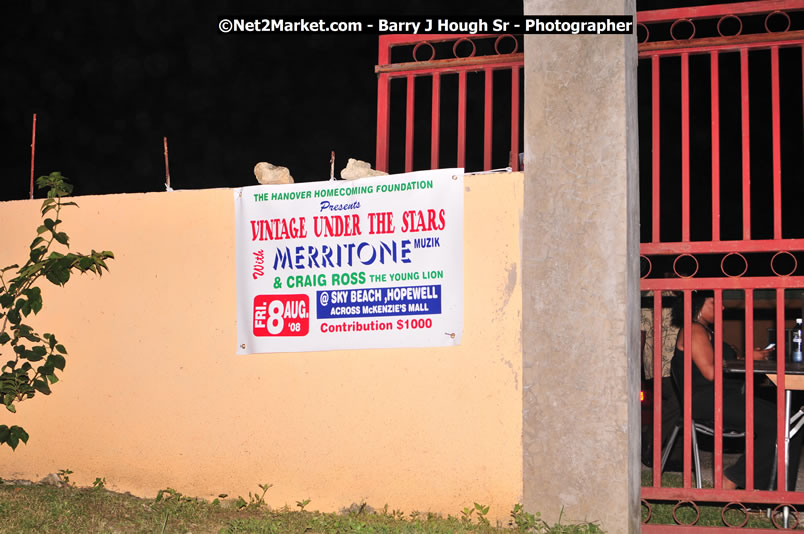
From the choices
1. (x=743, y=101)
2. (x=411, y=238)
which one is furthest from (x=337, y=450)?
(x=743, y=101)

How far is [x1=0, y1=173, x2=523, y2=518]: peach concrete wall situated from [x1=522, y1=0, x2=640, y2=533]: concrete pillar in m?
0.13

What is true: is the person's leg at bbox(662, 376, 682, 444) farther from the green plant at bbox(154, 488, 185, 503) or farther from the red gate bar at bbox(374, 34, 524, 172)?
the green plant at bbox(154, 488, 185, 503)

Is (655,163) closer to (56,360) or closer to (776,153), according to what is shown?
(776,153)

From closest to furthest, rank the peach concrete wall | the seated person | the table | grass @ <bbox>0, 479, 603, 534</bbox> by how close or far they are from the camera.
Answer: grass @ <bbox>0, 479, 603, 534</bbox> < the peach concrete wall < the table < the seated person

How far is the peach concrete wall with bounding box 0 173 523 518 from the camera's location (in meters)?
4.21

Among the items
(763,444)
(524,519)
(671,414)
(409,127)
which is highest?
(409,127)

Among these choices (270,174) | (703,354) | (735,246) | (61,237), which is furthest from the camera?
(703,354)

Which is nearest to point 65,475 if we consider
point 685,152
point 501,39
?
point 501,39

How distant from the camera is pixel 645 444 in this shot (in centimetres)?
713

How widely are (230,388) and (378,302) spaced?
40.7 inches

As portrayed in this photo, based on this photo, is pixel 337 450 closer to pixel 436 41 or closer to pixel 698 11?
pixel 436 41

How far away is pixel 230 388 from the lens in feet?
15.5

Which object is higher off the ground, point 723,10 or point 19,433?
point 723,10

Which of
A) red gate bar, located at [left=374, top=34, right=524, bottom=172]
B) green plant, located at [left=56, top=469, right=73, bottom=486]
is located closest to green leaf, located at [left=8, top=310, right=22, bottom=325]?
green plant, located at [left=56, top=469, right=73, bottom=486]
